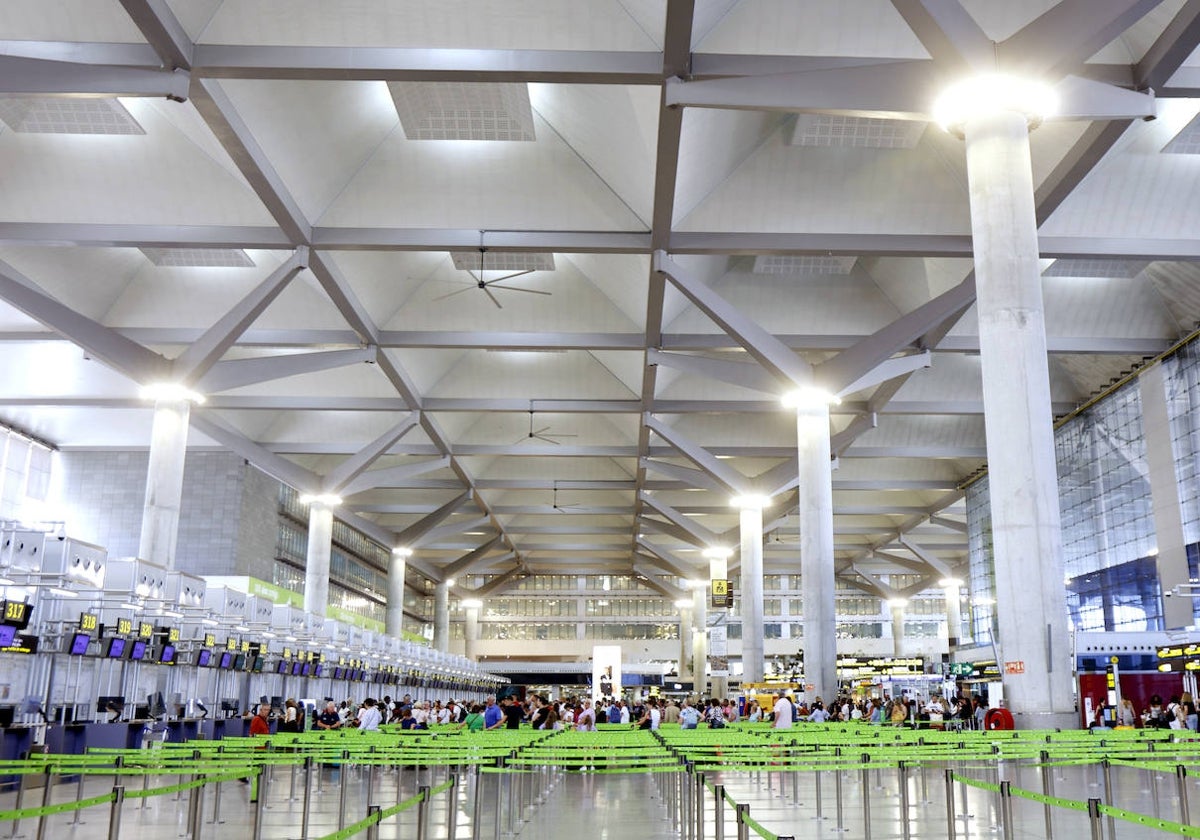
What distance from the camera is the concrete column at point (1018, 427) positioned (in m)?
14.9

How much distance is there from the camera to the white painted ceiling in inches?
719

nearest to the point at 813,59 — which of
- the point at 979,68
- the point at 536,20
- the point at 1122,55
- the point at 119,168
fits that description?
the point at 979,68

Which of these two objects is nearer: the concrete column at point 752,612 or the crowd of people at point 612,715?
the crowd of people at point 612,715

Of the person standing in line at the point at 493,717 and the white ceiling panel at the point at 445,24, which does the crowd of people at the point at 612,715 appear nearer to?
the person standing in line at the point at 493,717

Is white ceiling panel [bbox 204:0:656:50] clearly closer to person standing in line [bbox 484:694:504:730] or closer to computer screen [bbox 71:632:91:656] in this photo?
computer screen [bbox 71:632:91:656]

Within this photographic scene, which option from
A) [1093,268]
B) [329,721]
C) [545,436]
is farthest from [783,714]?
[545,436]

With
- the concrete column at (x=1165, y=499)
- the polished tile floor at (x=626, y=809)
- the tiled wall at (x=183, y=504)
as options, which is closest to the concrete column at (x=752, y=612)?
the concrete column at (x=1165, y=499)

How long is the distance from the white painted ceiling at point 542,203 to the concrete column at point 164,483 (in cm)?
141

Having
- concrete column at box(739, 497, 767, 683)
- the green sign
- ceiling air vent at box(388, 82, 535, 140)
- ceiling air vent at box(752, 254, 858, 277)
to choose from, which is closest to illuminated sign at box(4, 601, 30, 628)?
ceiling air vent at box(388, 82, 535, 140)

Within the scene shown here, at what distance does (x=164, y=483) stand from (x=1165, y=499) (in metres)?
30.5

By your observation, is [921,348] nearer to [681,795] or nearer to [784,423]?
[784,423]

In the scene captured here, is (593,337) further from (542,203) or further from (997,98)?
(997,98)

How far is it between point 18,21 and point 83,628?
1063 centimetres

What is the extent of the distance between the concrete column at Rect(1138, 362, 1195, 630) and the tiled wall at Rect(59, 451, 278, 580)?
110 feet
